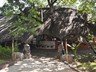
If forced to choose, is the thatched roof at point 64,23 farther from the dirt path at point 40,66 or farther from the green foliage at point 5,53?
the green foliage at point 5,53

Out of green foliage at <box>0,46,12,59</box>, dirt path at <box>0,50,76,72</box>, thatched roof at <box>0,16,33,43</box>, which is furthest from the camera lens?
thatched roof at <box>0,16,33,43</box>

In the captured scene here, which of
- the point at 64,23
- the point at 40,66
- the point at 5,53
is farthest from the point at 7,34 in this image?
the point at 40,66

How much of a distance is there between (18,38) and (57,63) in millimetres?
5881

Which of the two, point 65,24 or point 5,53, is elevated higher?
point 65,24

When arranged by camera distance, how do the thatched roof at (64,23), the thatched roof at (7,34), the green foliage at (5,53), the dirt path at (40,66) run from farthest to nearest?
1. the thatched roof at (64,23)
2. the thatched roof at (7,34)
3. the green foliage at (5,53)
4. the dirt path at (40,66)

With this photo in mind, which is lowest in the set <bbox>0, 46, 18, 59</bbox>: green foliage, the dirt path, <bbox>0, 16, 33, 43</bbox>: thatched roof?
the dirt path

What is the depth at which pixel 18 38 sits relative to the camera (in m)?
26.0

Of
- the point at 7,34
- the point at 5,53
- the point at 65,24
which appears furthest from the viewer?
the point at 7,34

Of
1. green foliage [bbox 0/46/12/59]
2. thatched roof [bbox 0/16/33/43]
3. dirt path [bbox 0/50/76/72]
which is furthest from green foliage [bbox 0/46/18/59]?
dirt path [bbox 0/50/76/72]

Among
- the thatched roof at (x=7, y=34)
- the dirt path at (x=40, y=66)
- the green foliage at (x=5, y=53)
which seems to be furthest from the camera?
the thatched roof at (x=7, y=34)

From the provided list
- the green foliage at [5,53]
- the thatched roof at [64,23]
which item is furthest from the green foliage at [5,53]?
the thatched roof at [64,23]

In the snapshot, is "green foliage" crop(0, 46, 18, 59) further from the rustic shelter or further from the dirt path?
the rustic shelter

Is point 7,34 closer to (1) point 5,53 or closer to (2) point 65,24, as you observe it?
(1) point 5,53

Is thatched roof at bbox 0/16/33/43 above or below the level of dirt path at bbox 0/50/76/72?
above
